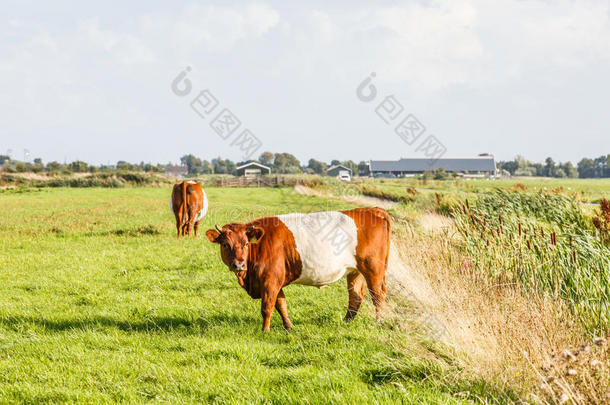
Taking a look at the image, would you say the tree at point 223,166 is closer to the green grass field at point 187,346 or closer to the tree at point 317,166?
the tree at point 317,166

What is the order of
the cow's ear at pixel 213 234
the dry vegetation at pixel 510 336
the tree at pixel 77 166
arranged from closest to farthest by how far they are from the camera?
the dry vegetation at pixel 510 336
the cow's ear at pixel 213 234
the tree at pixel 77 166

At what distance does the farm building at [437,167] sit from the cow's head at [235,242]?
125 m

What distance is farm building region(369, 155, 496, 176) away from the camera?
130 metres

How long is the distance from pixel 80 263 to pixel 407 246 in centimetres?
746

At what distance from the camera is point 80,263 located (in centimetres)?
1046

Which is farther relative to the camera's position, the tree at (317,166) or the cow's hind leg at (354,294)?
the tree at (317,166)

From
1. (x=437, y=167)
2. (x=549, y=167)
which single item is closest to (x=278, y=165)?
(x=437, y=167)

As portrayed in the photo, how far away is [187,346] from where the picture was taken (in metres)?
5.34

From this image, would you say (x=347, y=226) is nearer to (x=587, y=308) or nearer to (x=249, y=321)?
(x=249, y=321)

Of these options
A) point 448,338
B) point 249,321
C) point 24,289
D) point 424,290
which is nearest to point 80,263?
point 24,289

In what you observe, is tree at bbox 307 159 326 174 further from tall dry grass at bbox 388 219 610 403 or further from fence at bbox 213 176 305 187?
tall dry grass at bbox 388 219 610 403

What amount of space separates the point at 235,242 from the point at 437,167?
134m

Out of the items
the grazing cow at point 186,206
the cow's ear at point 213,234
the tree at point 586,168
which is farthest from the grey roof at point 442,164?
the cow's ear at point 213,234

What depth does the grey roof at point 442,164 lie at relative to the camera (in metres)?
130
